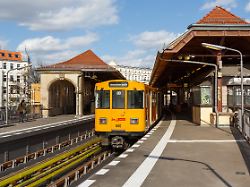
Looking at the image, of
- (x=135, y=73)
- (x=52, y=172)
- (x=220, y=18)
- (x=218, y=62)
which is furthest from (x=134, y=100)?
(x=135, y=73)

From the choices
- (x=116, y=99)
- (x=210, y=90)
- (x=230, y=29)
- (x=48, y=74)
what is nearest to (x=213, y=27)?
(x=230, y=29)

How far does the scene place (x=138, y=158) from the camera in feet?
38.7

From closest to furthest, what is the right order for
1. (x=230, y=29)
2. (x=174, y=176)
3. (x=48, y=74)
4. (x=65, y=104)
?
(x=174, y=176), (x=230, y=29), (x=48, y=74), (x=65, y=104)

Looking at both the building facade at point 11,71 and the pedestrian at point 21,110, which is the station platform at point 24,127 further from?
the building facade at point 11,71

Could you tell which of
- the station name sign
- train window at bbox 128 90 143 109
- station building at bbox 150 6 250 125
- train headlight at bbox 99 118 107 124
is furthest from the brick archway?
train window at bbox 128 90 143 109

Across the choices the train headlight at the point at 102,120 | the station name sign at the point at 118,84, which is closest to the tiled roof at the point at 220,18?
the station name sign at the point at 118,84

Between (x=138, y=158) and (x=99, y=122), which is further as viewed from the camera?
(x=99, y=122)

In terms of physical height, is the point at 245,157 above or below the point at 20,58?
below

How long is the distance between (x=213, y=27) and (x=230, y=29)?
3.51ft

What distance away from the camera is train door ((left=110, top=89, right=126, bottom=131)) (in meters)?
16.5

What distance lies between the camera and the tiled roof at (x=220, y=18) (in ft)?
80.5

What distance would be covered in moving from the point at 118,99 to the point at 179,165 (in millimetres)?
6673

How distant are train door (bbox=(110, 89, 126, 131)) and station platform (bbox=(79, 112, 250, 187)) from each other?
1.40 m

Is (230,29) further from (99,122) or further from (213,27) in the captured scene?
(99,122)
